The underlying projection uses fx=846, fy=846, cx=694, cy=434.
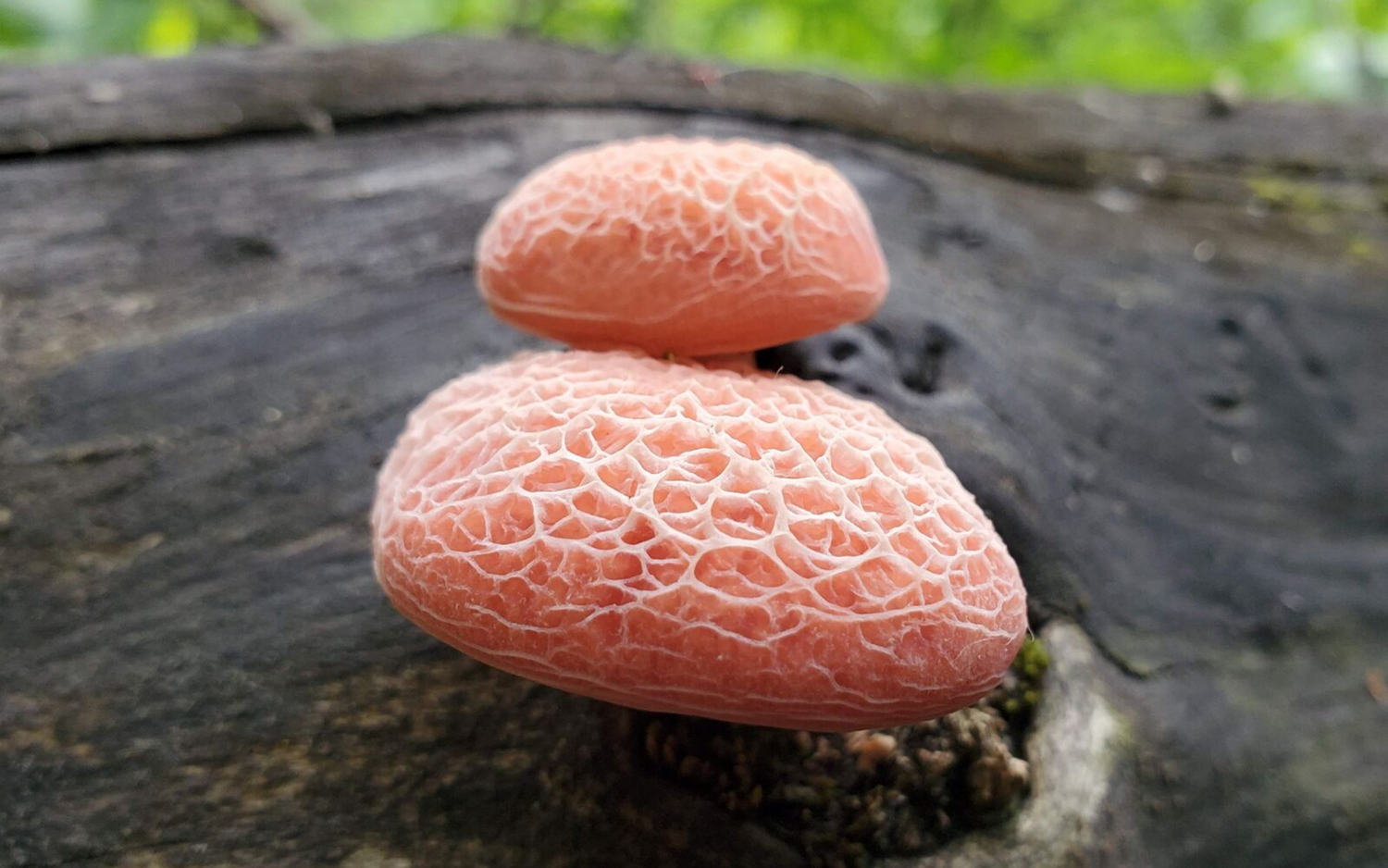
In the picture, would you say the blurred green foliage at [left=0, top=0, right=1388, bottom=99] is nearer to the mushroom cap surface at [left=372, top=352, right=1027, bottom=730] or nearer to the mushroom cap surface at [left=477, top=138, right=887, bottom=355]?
the mushroom cap surface at [left=477, top=138, right=887, bottom=355]

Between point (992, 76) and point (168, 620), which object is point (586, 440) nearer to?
point (168, 620)

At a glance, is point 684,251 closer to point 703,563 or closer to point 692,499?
point 692,499

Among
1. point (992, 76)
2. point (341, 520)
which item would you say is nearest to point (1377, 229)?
point (992, 76)

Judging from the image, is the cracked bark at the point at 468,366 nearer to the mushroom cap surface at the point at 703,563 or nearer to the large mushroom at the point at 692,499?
the large mushroom at the point at 692,499

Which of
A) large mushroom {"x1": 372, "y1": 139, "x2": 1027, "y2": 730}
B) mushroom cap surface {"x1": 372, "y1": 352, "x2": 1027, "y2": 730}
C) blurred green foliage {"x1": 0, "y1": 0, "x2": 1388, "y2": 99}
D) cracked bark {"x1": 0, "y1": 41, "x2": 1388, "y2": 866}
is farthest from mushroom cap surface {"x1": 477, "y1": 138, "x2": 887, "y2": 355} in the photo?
blurred green foliage {"x1": 0, "y1": 0, "x2": 1388, "y2": 99}

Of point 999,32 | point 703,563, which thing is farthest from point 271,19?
point 703,563

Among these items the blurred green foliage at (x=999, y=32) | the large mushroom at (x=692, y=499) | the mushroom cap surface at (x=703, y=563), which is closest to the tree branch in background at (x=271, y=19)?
the blurred green foliage at (x=999, y=32)
